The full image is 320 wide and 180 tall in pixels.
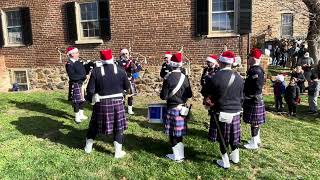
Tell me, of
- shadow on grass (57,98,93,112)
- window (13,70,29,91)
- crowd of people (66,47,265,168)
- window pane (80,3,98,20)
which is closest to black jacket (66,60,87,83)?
shadow on grass (57,98,93,112)

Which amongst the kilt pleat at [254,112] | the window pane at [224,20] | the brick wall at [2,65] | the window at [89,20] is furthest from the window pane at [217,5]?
the brick wall at [2,65]

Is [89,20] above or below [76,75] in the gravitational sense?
above

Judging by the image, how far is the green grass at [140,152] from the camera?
6250 mm

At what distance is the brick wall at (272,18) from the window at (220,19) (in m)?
10.2

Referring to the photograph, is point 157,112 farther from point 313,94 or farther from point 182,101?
point 313,94

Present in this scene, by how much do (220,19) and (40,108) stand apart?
20.2 feet

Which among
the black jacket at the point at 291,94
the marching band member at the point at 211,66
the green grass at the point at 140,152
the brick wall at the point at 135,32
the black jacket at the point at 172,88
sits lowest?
the green grass at the point at 140,152

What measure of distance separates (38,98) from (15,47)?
10.9 feet

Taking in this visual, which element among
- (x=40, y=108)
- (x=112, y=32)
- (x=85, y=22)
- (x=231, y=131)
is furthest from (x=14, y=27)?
(x=231, y=131)

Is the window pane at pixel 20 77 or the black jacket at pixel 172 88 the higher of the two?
the black jacket at pixel 172 88

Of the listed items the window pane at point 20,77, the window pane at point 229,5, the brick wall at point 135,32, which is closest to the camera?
the window pane at point 229,5

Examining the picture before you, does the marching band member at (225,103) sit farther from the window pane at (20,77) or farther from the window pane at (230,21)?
the window pane at (20,77)

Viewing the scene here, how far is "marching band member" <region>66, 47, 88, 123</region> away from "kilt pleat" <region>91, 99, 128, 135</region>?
2.29 meters

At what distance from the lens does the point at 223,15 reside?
11.9 m
